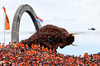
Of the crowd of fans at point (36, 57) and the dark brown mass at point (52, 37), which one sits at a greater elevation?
the dark brown mass at point (52, 37)

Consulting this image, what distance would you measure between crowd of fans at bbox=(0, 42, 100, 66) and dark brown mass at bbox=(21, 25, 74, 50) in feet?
1.67

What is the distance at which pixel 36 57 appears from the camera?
39.7ft

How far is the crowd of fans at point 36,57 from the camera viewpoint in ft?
35.2

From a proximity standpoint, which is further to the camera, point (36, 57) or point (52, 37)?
point (52, 37)

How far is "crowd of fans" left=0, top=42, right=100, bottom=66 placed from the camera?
1074 cm

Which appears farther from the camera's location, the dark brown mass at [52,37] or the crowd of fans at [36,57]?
the dark brown mass at [52,37]

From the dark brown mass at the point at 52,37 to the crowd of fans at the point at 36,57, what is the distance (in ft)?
1.67

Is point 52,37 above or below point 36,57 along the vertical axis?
above

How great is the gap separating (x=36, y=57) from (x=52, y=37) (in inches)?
149

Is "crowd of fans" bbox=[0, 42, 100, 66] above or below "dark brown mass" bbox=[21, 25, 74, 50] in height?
below

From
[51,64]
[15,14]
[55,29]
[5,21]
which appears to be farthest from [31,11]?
[51,64]

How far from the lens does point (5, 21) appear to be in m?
16.7

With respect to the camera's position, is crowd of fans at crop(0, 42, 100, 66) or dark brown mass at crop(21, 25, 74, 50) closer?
crowd of fans at crop(0, 42, 100, 66)

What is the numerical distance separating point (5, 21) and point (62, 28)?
5635mm
